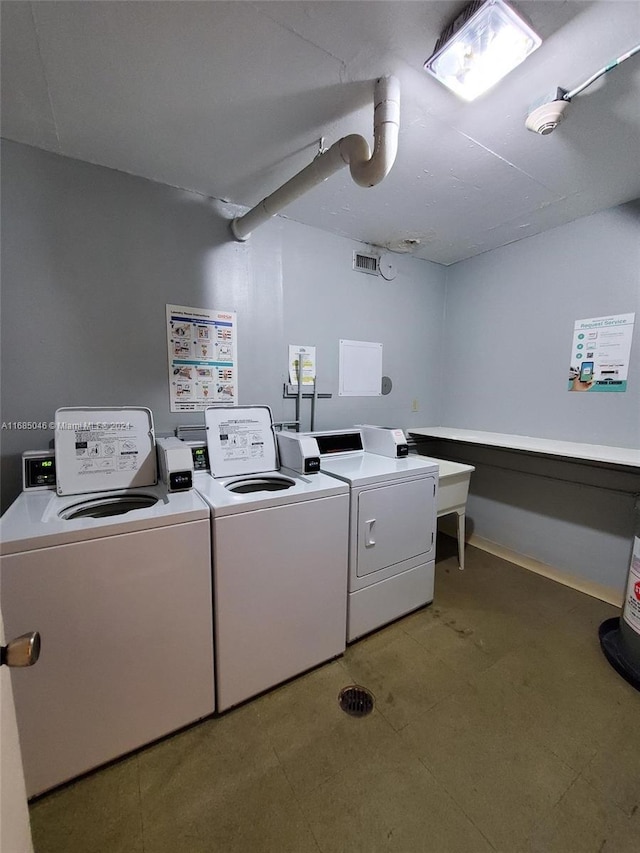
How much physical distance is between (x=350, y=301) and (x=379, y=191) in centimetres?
79

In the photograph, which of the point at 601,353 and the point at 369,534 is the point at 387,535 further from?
the point at 601,353

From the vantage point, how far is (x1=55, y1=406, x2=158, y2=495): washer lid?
154 centimetres

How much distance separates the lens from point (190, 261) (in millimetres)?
1965

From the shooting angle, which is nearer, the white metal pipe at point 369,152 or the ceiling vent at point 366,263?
the white metal pipe at point 369,152

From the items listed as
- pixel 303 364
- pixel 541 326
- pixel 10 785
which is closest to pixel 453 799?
pixel 10 785

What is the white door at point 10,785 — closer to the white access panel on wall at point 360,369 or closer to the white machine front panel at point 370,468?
the white machine front panel at point 370,468

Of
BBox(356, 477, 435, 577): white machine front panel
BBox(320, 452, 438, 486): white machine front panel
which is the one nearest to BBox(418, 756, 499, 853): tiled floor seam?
BBox(356, 477, 435, 577): white machine front panel

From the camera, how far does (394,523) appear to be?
1.88 meters

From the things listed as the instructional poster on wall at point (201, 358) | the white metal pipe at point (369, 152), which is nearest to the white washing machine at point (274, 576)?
the instructional poster on wall at point (201, 358)

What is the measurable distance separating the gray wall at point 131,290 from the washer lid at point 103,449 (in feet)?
0.56

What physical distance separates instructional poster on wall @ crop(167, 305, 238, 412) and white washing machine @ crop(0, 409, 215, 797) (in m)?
0.78

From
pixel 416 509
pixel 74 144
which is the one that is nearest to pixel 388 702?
pixel 416 509

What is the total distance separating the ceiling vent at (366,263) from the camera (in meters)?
2.60

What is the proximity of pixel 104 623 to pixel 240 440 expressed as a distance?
1045 millimetres
